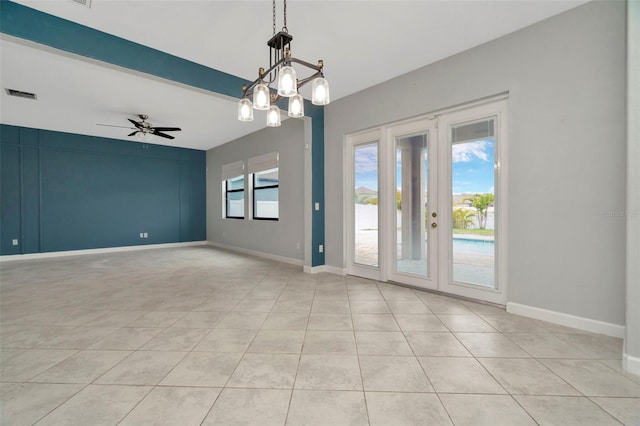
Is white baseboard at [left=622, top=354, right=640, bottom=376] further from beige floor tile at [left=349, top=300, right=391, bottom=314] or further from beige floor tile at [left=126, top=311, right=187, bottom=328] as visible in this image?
beige floor tile at [left=126, top=311, right=187, bottom=328]

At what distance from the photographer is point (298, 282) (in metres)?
4.14

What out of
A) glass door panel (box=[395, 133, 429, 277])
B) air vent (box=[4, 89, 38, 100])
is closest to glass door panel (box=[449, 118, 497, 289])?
glass door panel (box=[395, 133, 429, 277])

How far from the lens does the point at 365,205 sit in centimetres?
436

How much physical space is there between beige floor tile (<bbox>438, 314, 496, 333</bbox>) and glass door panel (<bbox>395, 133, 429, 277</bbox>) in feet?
2.93

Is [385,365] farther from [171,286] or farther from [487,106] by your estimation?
[171,286]

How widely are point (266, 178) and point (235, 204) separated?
1759 mm

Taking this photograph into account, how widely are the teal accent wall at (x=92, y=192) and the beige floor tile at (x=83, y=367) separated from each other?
6327 millimetres

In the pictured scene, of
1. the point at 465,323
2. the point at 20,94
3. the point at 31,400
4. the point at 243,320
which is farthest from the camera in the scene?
the point at 20,94

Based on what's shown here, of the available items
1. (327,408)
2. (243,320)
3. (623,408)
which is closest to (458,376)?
(623,408)

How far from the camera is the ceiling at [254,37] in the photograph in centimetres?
249

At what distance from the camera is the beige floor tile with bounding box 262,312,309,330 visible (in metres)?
2.56

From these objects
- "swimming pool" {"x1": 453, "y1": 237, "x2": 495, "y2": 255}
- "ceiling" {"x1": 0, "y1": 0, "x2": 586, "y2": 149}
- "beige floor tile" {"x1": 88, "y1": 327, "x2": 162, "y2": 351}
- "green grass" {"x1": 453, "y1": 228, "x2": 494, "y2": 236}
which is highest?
"ceiling" {"x1": 0, "y1": 0, "x2": 586, "y2": 149}

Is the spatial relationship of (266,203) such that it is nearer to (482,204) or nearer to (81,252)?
(482,204)

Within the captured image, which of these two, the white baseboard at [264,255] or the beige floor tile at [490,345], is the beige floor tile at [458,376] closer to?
the beige floor tile at [490,345]
